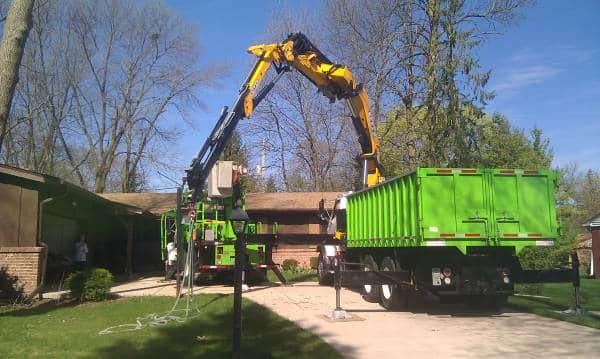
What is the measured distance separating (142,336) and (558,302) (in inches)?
381

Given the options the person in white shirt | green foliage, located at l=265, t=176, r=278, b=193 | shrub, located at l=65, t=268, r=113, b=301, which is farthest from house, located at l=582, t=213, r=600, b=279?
green foliage, located at l=265, t=176, r=278, b=193

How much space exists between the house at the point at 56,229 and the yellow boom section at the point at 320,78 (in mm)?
6167

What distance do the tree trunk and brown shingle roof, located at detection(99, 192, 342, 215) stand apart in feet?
44.5

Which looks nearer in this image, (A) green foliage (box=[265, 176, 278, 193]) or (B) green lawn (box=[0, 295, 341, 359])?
(B) green lawn (box=[0, 295, 341, 359])

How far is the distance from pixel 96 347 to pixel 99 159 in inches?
1317

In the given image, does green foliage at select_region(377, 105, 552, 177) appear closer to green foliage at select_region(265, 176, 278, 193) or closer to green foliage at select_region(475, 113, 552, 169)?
green foliage at select_region(475, 113, 552, 169)

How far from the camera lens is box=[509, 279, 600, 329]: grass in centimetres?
1029

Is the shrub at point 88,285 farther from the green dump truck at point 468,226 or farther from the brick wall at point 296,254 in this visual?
the brick wall at point 296,254

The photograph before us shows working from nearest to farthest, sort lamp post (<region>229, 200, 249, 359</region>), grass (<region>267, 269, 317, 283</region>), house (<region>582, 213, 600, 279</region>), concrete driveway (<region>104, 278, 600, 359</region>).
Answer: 1. lamp post (<region>229, 200, 249, 359</region>)
2. concrete driveway (<region>104, 278, 600, 359</region>)
3. grass (<region>267, 269, 317, 283</region>)
4. house (<region>582, 213, 600, 279</region>)

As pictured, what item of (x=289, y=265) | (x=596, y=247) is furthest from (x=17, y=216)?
(x=596, y=247)

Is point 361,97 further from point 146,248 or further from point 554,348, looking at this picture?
point 146,248

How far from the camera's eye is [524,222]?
10453 millimetres

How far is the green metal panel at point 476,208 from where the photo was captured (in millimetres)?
10156

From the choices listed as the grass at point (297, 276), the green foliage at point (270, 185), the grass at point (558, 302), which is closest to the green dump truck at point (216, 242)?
the grass at point (297, 276)
